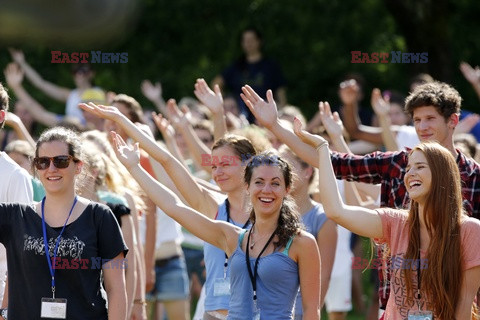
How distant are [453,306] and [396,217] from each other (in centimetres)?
49

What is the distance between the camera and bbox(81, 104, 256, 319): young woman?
5063 mm

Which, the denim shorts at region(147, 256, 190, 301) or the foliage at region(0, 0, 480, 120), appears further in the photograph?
the foliage at region(0, 0, 480, 120)

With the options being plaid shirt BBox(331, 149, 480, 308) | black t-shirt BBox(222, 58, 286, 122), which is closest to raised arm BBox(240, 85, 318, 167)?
plaid shirt BBox(331, 149, 480, 308)

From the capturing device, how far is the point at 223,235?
471 centimetres

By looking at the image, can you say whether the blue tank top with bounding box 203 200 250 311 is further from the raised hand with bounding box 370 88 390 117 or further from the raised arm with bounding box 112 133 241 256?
the raised hand with bounding box 370 88 390 117

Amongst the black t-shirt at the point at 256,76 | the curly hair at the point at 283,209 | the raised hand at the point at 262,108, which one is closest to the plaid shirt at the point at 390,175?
the raised hand at the point at 262,108

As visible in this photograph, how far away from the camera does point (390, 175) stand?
5156mm

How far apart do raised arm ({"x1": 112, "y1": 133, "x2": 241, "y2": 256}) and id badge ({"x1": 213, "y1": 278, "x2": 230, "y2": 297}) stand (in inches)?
18.3

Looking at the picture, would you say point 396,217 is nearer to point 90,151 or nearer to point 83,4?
point 90,151

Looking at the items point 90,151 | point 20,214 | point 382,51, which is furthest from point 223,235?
point 382,51

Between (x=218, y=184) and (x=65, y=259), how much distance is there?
1314 millimetres

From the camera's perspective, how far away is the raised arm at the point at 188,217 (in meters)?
4.65

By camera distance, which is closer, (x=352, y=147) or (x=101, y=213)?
(x=101, y=213)

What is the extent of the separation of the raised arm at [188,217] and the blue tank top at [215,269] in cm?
47
